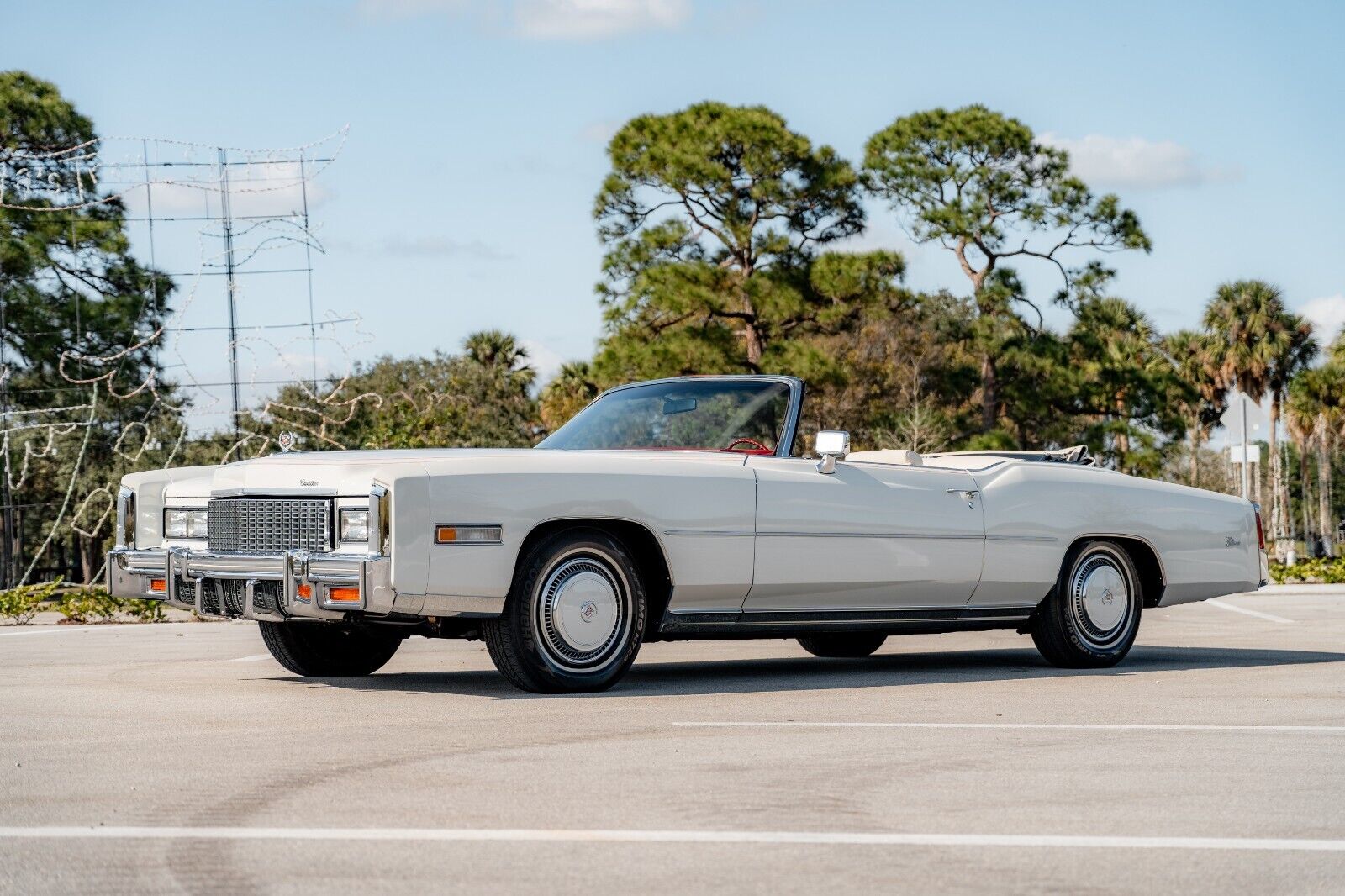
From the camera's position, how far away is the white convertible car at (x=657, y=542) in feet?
25.7

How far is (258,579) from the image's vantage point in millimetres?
8102

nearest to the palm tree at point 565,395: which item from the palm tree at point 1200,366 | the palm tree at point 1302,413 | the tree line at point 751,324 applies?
the tree line at point 751,324

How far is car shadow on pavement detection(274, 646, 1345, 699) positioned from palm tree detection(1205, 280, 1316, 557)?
51.2 m

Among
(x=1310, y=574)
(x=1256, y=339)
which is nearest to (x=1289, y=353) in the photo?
(x=1256, y=339)

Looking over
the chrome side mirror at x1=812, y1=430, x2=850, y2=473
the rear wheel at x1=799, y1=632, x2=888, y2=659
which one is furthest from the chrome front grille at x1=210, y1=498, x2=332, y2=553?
the rear wheel at x1=799, y1=632, x2=888, y2=659

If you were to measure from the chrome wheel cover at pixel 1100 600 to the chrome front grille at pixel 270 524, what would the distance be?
4.37 metres

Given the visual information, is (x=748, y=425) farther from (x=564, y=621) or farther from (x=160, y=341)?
(x=160, y=341)

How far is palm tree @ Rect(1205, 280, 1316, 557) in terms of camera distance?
198 feet

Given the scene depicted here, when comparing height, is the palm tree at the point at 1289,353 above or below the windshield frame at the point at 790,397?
above

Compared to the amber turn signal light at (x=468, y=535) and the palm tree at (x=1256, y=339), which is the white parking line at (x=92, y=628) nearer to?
the amber turn signal light at (x=468, y=535)

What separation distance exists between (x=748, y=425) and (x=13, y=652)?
5.64m

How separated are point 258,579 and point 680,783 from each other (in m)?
3.16

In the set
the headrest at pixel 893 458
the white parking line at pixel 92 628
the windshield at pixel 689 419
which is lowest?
the white parking line at pixel 92 628

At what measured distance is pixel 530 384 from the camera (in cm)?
6322
